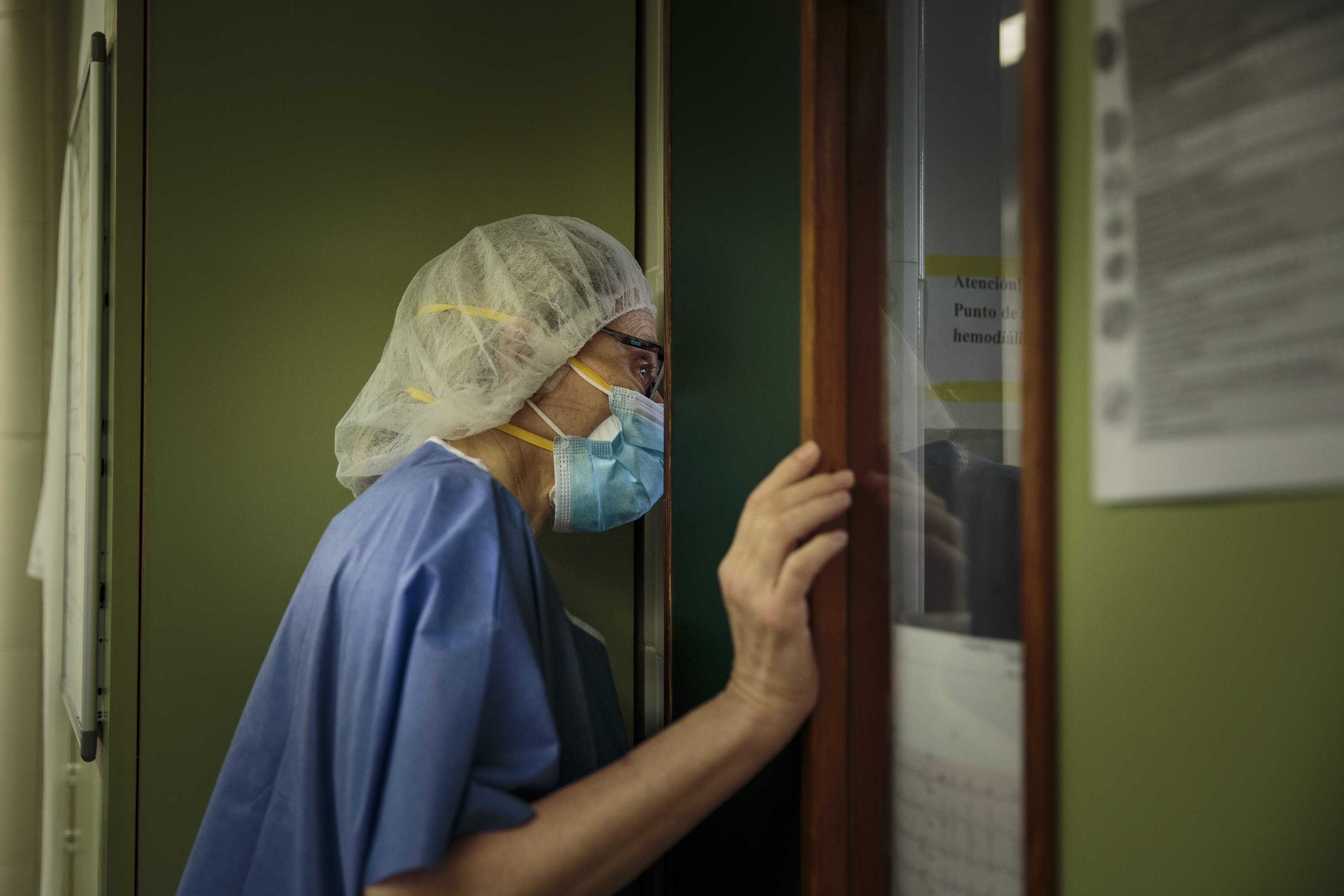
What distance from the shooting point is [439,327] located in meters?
1.17

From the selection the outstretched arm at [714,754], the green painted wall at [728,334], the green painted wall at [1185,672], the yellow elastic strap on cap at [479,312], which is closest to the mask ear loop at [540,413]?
the yellow elastic strap on cap at [479,312]

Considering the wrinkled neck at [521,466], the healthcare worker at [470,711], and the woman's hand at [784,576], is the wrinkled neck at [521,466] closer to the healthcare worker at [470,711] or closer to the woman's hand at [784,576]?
the healthcare worker at [470,711]

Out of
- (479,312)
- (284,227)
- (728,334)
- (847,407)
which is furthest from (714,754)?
(284,227)

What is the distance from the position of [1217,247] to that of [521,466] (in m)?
0.89

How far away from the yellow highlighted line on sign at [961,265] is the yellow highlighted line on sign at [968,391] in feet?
0.34

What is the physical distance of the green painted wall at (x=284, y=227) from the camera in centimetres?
125

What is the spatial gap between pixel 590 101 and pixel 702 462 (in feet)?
2.26

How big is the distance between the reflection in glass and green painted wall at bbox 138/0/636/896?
64 cm

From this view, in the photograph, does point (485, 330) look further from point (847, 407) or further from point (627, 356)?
point (847, 407)

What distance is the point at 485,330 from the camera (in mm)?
1151

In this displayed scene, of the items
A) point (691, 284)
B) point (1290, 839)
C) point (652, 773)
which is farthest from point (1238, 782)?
point (691, 284)

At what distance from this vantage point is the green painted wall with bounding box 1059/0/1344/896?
0.43 meters

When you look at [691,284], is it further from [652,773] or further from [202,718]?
[202,718]

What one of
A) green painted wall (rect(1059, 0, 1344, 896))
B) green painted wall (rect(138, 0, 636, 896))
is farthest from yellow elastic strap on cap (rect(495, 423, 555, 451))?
green painted wall (rect(1059, 0, 1344, 896))
